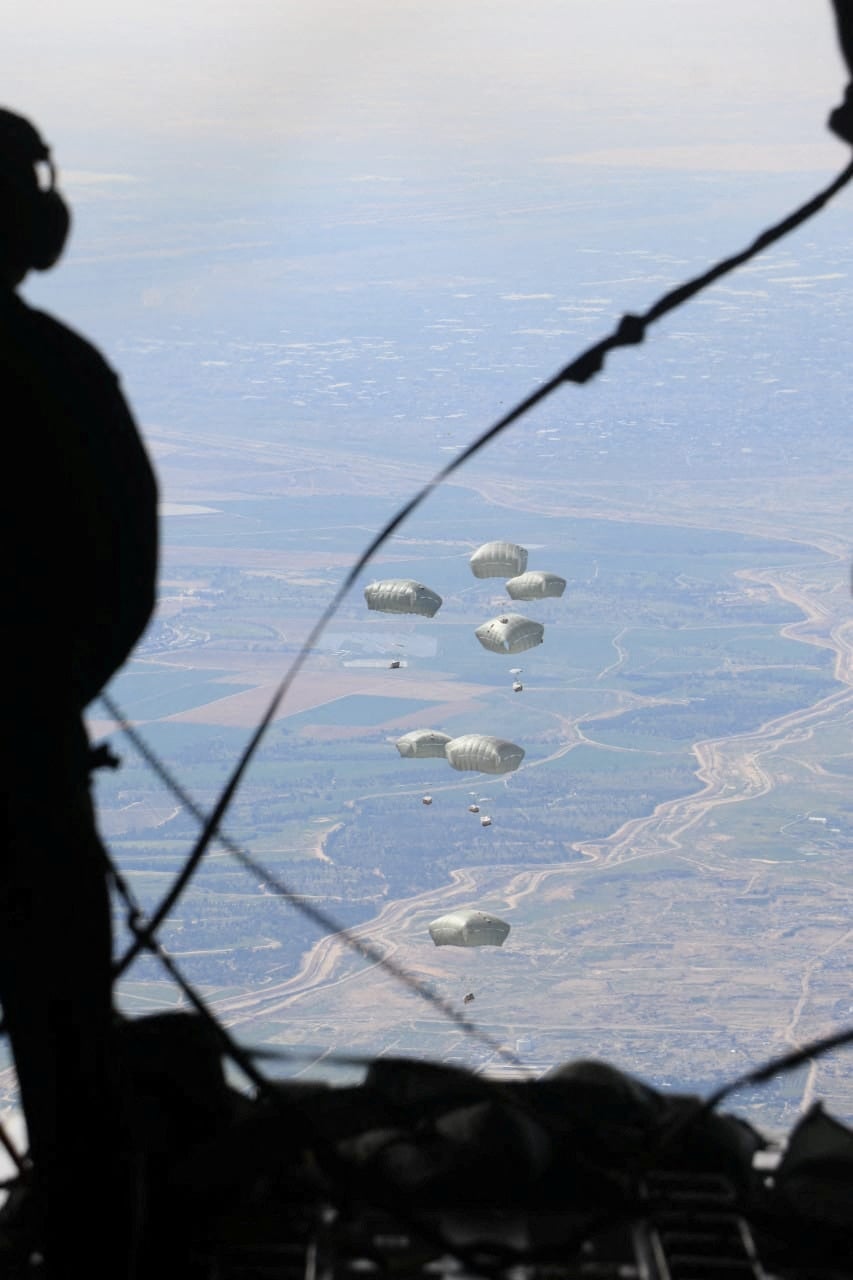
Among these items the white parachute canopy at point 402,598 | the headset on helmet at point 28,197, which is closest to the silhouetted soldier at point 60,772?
the headset on helmet at point 28,197

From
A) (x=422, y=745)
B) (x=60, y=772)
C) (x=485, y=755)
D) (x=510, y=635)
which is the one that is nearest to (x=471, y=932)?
(x=422, y=745)

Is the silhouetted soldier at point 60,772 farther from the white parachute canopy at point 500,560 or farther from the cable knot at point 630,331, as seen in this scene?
the white parachute canopy at point 500,560

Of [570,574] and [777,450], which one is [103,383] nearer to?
[570,574]

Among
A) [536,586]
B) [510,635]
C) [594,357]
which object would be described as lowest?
[510,635]

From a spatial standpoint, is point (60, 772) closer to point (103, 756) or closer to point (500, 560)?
point (103, 756)

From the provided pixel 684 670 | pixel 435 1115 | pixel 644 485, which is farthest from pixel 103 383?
pixel 644 485

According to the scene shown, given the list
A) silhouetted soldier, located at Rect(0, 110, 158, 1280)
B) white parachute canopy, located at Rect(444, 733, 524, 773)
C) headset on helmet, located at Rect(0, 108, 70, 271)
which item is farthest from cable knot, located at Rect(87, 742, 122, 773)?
white parachute canopy, located at Rect(444, 733, 524, 773)
